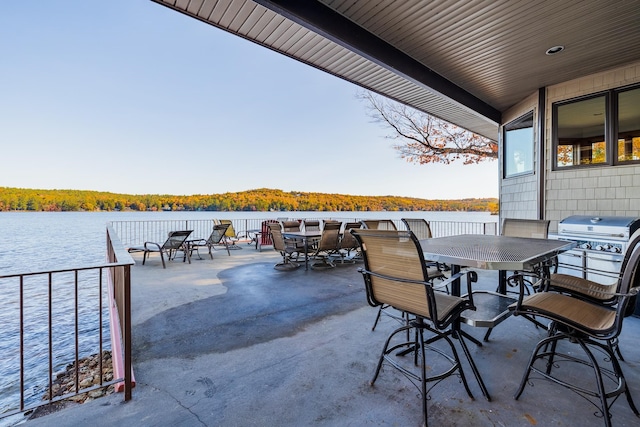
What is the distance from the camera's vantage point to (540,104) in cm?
492

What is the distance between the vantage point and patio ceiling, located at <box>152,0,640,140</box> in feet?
9.34

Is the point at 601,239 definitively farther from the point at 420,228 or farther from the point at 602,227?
the point at 420,228

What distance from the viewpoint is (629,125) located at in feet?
13.1

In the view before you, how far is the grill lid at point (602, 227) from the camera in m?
3.31

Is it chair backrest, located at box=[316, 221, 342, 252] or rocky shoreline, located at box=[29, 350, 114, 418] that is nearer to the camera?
rocky shoreline, located at box=[29, 350, 114, 418]

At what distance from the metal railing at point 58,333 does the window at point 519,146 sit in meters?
6.42

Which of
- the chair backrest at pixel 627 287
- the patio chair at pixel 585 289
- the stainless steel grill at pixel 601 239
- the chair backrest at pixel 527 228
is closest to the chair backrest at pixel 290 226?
the chair backrest at pixel 527 228

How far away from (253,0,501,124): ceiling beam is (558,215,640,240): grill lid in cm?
256

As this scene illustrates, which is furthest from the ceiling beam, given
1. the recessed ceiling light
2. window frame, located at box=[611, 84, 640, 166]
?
window frame, located at box=[611, 84, 640, 166]

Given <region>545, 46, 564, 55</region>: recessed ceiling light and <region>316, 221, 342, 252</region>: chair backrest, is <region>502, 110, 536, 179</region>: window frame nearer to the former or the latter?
<region>545, 46, 564, 55</region>: recessed ceiling light

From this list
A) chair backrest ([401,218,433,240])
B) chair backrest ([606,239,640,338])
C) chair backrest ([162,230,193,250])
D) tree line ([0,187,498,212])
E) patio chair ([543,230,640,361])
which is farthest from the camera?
tree line ([0,187,498,212])

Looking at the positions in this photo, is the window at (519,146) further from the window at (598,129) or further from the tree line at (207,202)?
the tree line at (207,202)

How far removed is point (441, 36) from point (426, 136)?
833 cm

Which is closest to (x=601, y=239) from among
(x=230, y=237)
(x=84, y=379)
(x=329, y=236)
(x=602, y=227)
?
A: (x=602, y=227)
